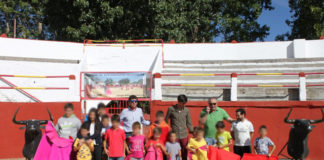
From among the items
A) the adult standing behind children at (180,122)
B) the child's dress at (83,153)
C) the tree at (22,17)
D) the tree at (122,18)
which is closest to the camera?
the child's dress at (83,153)

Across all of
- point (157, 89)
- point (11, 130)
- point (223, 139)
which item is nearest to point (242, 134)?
point (223, 139)

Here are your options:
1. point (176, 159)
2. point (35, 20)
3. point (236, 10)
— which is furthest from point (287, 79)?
point (35, 20)

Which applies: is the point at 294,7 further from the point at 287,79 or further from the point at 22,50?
the point at 22,50

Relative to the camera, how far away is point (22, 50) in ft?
47.3

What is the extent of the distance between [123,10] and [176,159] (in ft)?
44.7

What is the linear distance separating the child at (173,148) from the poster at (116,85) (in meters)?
3.96

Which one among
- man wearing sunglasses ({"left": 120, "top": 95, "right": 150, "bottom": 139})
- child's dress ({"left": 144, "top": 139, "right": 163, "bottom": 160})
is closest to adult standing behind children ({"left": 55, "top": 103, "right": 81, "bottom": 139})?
man wearing sunglasses ({"left": 120, "top": 95, "right": 150, "bottom": 139})

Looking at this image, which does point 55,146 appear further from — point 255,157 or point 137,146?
point 255,157

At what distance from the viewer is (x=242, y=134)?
6.86 metres

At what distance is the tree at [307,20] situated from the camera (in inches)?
811

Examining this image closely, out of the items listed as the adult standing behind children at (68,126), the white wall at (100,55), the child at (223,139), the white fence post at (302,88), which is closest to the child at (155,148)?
the child at (223,139)

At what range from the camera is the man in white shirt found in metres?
6.86

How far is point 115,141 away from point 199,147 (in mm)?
1600

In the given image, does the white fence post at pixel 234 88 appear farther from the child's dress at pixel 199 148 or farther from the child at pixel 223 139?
the child's dress at pixel 199 148
